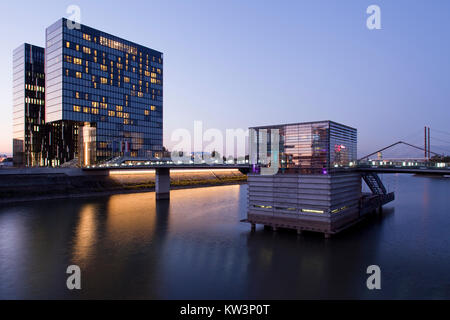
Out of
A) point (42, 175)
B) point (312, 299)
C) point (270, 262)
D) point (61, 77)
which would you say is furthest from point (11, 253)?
point (61, 77)

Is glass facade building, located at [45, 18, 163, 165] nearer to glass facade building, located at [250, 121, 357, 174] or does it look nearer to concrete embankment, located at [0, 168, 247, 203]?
concrete embankment, located at [0, 168, 247, 203]

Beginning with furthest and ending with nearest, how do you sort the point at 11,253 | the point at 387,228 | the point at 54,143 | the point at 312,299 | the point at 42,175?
the point at 54,143
the point at 42,175
the point at 387,228
the point at 11,253
the point at 312,299

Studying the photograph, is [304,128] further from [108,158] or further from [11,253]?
[108,158]

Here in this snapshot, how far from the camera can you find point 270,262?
2925cm

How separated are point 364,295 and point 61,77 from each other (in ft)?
420

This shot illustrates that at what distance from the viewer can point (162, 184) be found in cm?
8238

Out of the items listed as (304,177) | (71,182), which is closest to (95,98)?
(71,182)

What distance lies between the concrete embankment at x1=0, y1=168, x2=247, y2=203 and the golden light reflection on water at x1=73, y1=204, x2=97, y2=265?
25.6 m

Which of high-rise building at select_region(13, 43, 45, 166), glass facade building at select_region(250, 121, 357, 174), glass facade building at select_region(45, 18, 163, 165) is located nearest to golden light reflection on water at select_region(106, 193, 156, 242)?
glass facade building at select_region(250, 121, 357, 174)

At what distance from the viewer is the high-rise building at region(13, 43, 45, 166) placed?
144750 millimetres

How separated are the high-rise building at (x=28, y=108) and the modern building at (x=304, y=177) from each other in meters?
141

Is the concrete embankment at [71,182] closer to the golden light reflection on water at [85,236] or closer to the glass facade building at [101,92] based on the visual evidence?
the glass facade building at [101,92]

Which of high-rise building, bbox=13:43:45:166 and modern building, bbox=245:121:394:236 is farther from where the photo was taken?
high-rise building, bbox=13:43:45:166

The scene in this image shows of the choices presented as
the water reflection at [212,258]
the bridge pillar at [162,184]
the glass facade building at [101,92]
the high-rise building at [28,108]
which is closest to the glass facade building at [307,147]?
the water reflection at [212,258]
